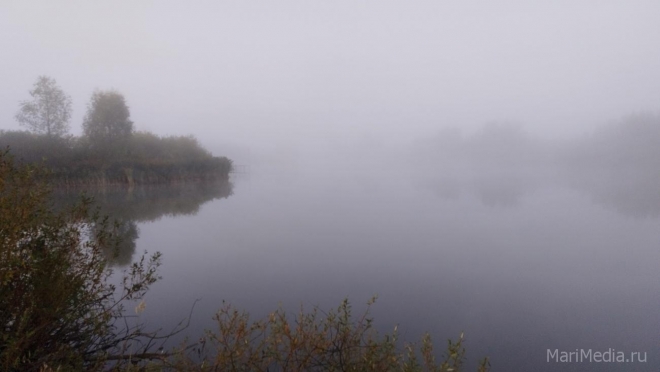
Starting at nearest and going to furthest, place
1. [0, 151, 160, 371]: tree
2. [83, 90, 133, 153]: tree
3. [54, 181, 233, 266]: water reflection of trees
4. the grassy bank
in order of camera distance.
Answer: [0, 151, 160, 371]: tree < [54, 181, 233, 266]: water reflection of trees < the grassy bank < [83, 90, 133, 153]: tree

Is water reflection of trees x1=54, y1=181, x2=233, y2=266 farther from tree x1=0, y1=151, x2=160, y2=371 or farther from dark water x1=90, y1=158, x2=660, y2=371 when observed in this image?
tree x1=0, y1=151, x2=160, y2=371

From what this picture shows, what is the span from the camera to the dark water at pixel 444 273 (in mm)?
5062

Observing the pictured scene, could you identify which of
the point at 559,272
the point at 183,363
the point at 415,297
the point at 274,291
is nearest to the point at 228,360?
the point at 183,363

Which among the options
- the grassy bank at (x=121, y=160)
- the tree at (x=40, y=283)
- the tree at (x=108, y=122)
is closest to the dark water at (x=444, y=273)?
the tree at (x=40, y=283)

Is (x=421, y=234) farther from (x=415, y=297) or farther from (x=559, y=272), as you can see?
(x=415, y=297)

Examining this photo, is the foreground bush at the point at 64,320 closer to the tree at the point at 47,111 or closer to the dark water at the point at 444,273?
the dark water at the point at 444,273

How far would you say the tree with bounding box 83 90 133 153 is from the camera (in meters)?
27.7

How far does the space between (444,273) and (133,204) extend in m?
14.1

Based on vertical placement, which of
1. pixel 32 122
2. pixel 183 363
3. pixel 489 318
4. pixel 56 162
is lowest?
pixel 489 318

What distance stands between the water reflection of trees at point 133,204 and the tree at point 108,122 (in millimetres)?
6805

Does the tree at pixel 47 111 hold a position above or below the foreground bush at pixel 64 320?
above

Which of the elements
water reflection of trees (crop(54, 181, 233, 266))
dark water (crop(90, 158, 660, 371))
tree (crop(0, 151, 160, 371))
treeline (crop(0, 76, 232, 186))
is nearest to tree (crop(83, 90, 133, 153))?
treeline (crop(0, 76, 232, 186))

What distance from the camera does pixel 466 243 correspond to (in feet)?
35.1

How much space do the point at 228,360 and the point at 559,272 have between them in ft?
25.3
